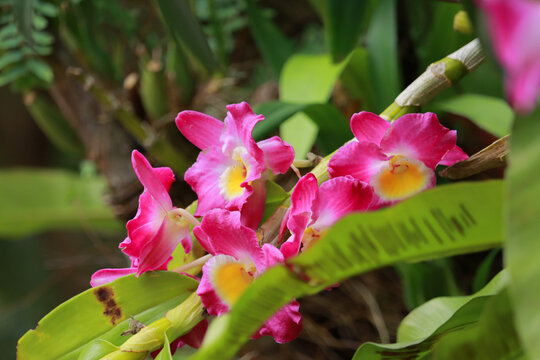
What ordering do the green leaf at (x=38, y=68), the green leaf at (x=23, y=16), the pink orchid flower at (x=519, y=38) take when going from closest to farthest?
1. the pink orchid flower at (x=519, y=38)
2. the green leaf at (x=23, y=16)
3. the green leaf at (x=38, y=68)

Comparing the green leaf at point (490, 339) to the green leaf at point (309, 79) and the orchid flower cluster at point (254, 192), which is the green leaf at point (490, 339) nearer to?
the orchid flower cluster at point (254, 192)

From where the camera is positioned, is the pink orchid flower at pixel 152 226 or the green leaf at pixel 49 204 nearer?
the pink orchid flower at pixel 152 226

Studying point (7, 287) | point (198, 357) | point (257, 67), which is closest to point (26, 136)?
point (7, 287)

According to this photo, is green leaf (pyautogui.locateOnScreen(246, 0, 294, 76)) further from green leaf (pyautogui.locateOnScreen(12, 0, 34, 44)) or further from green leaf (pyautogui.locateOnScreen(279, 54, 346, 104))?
green leaf (pyautogui.locateOnScreen(12, 0, 34, 44))

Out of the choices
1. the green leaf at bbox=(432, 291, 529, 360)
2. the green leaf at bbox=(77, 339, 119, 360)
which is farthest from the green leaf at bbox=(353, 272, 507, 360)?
the green leaf at bbox=(77, 339, 119, 360)

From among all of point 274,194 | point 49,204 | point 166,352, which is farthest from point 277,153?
point 49,204

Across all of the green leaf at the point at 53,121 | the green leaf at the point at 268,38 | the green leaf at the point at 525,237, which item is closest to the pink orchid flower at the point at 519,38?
the green leaf at the point at 525,237

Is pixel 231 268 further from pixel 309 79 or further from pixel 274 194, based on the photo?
pixel 309 79
